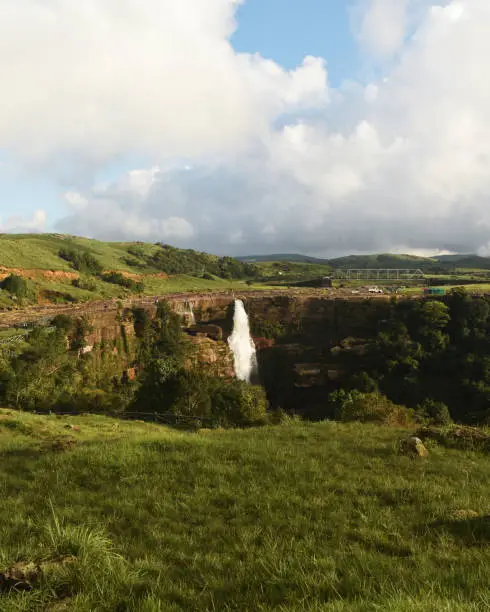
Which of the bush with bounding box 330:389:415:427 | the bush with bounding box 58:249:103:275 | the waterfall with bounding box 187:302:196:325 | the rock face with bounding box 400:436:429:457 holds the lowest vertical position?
the bush with bounding box 330:389:415:427

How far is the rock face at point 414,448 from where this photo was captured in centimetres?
1038

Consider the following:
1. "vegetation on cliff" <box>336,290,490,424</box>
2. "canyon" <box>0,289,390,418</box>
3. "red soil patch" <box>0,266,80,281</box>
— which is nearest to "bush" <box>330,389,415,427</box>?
"canyon" <box>0,289,390,418</box>

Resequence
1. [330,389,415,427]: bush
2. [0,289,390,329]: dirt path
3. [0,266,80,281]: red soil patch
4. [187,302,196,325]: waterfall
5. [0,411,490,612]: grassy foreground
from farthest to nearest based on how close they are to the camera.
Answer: [187,302,196,325]: waterfall < [0,266,80,281]: red soil patch < [0,289,390,329]: dirt path < [330,389,415,427]: bush < [0,411,490,612]: grassy foreground

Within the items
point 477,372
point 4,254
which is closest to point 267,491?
point 477,372

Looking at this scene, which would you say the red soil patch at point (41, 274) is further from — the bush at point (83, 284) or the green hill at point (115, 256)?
the bush at point (83, 284)

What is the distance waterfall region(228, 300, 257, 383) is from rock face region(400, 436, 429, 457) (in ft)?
152

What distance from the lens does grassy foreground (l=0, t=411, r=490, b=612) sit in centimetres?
424

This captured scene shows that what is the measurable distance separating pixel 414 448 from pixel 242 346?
161 feet

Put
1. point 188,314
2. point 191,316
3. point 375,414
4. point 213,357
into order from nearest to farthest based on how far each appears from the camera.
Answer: point 375,414 < point 213,357 < point 188,314 < point 191,316

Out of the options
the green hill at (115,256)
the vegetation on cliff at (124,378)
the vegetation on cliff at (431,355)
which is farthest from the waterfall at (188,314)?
the green hill at (115,256)

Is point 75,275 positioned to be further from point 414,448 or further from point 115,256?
point 414,448

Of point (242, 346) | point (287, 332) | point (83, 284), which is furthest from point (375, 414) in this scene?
point (83, 284)

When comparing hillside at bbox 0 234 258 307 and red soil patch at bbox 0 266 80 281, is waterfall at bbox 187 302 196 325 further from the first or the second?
red soil patch at bbox 0 266 80 281

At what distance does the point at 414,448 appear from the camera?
1054cm
